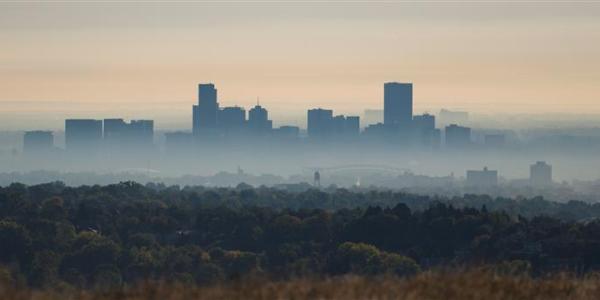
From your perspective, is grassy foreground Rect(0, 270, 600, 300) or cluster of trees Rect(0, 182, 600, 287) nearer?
grassy foreground Rect(0, 270, 600, 300)

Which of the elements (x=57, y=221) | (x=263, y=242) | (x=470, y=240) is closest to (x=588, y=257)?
(x=470, y=240)

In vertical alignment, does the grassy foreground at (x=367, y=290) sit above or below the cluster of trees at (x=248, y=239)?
above

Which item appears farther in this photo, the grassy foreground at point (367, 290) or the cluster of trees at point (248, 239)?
the cluster of trees at point (248, 239)

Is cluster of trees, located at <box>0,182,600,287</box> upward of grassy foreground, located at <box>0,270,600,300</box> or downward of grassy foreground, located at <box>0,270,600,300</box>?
downward

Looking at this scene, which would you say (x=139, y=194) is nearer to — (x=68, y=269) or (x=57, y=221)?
(x=57, y=221)
